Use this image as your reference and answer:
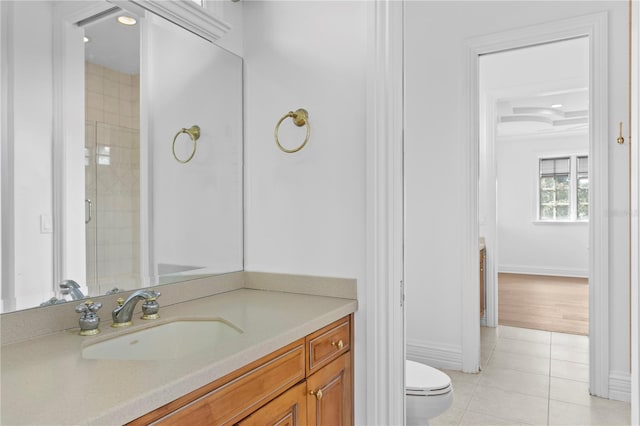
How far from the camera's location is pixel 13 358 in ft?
3.20

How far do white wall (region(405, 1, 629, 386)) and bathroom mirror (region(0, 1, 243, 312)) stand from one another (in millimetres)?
1784

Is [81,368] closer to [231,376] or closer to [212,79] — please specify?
[231,376]

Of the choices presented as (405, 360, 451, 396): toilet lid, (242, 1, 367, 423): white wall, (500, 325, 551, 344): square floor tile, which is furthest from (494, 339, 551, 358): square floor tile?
(242, 1, 367, 423): white wall

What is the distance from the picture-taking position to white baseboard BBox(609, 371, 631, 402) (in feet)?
8.46

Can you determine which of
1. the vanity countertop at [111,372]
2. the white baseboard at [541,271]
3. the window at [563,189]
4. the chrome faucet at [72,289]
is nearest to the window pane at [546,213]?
the window at [563,189]

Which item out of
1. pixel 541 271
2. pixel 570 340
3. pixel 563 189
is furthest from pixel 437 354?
pixel 563 189

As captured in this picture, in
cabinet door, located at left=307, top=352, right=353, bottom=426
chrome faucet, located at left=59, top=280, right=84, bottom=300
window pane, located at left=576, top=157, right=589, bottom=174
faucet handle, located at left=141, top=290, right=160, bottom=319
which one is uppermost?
window pane, located at left=576, top=157, right=589, bottom=174

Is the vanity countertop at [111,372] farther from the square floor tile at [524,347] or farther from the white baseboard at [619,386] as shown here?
the square floor tile at [524,347]

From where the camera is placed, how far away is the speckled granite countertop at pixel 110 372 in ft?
2.37

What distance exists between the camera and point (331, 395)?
1404 mm

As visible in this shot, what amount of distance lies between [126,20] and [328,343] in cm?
126

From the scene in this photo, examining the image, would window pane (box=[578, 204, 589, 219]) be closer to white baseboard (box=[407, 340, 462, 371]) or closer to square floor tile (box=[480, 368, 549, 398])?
square floor tile (box=[480, 368, 549, 398])

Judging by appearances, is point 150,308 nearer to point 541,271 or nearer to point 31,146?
point 31,146

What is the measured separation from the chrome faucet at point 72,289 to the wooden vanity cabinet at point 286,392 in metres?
0.57
